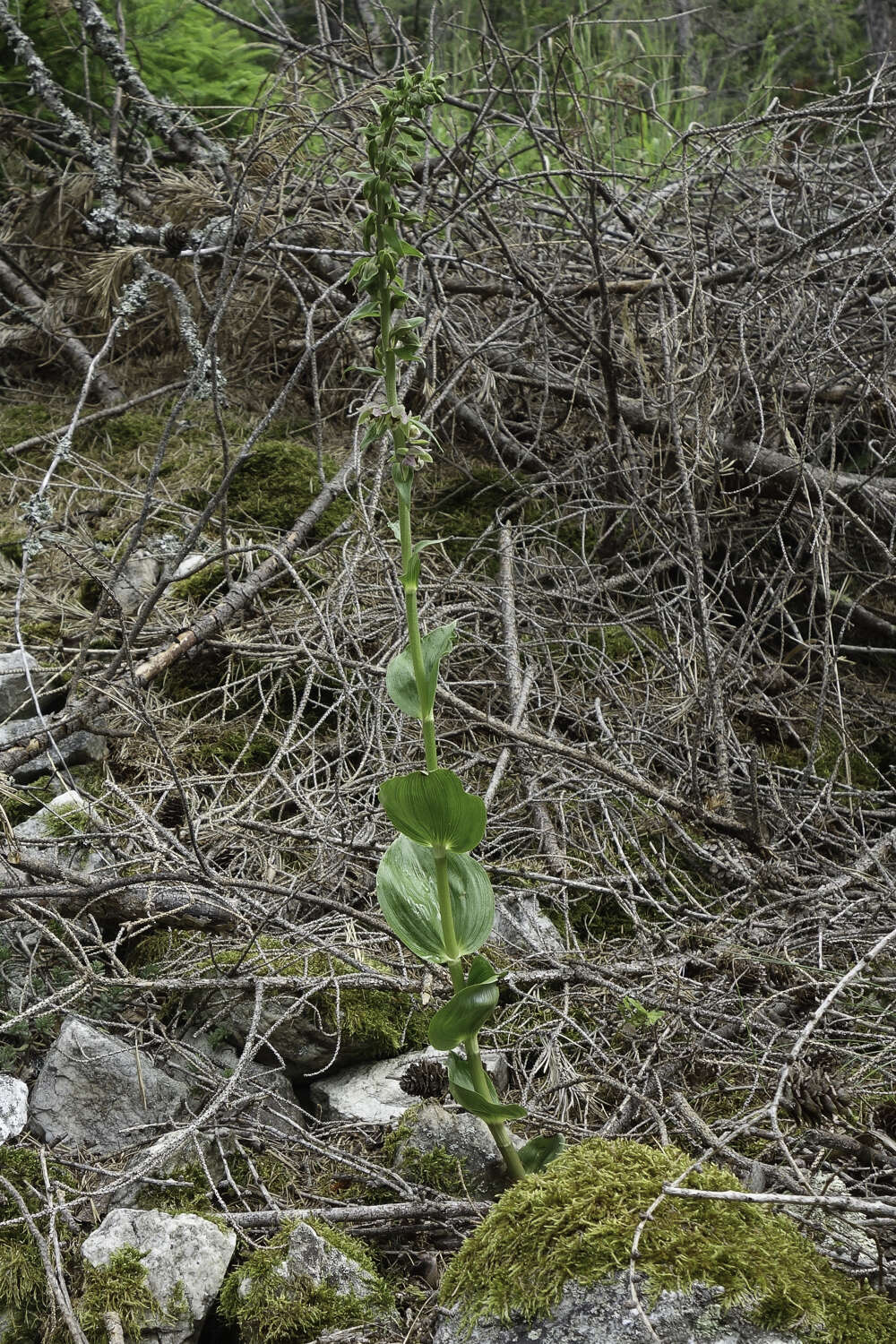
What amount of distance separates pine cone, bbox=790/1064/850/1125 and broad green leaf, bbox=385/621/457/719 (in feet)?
3.72

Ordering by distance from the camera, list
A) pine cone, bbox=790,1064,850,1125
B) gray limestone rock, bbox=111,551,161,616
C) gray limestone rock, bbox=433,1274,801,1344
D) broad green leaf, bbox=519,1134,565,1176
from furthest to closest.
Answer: gray limestone rock, bbox=111,551,161,616, pine cone, bbox=790,1064,850,1125, broad green leaf, bbox=519,1134,565,1176, gray limestone rock, bbox=433,1274,801,1344

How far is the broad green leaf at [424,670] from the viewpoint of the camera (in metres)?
1.98

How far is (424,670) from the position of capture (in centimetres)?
197

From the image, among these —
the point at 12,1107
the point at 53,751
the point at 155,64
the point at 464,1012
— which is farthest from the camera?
the point at 155,64

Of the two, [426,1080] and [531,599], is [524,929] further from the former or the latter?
[531,599]

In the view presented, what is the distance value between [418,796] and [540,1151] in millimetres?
767

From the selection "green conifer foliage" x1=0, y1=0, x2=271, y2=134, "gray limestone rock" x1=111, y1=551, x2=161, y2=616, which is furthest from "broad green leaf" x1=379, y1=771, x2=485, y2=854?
"green conifer foliage" x1=0, y1=0, x2=271, y2=134

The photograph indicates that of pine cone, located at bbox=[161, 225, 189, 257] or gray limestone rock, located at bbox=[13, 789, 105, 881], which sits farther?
pine cone, located at bbox=[161, 225, 189, 257]

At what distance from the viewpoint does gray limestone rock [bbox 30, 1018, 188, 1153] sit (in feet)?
8.30

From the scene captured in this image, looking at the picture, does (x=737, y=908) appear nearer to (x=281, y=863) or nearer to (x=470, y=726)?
(x=470, y=726)

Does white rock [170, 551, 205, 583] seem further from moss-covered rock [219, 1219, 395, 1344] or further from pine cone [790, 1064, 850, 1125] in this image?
pine cone [790, 1064, 850, 1125]

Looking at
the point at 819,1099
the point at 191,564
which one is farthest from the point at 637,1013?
the point at 191,564

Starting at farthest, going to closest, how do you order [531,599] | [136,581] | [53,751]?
[531,599] < [136,581] < [53,751]

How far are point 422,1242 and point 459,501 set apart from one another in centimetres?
352
